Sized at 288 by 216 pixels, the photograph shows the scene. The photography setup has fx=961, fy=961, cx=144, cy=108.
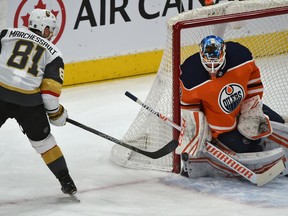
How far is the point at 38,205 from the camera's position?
14.9 feet

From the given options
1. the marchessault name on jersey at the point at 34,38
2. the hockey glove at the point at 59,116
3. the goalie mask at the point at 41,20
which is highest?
the goalie mask at the point at 41,20

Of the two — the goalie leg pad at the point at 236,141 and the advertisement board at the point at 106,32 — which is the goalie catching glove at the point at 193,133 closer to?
the goalie leg pad at the point at 236,141

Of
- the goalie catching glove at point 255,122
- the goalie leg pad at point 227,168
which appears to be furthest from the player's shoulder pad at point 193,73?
the goalie leg pad at point 227,168

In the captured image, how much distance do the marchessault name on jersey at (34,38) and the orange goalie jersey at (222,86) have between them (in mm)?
689

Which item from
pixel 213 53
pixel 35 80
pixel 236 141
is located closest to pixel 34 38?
pixel 35 80

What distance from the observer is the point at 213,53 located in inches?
180

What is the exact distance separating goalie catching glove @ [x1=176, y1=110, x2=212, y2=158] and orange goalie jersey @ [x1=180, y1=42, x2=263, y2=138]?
4 cm

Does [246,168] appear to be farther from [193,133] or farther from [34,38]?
[34,38]

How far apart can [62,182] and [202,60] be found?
890 millimetres

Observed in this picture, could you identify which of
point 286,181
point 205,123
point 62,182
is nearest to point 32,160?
point 62,182

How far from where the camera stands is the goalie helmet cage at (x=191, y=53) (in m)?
4.84

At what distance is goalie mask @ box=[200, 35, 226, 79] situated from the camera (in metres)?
4.56

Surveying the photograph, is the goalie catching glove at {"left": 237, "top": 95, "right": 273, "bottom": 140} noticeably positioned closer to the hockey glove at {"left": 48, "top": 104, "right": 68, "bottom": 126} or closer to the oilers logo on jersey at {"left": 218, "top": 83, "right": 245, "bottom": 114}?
the oilers logo on jersey at {"left": 218, "top": 83, "right": 245, "bottom": 114}

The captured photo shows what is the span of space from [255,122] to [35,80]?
1.10 metres
